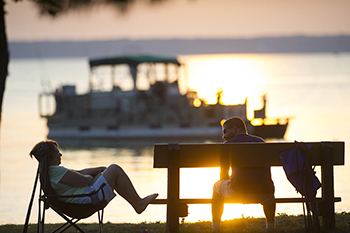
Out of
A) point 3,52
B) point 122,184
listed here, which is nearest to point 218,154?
point 122,184

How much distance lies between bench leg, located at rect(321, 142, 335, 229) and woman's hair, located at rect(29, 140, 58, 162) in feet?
7.25

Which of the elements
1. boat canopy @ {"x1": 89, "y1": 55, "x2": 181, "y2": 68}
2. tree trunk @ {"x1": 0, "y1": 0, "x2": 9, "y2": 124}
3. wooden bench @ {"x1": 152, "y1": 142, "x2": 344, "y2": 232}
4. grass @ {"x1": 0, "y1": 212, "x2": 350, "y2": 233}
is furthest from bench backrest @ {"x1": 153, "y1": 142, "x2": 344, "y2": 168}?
boat canopy @ {"x1": 89, "y1": 55, "x2": 181, "y2": 68}

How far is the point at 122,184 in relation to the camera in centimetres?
469

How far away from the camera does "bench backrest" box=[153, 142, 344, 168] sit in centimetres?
457

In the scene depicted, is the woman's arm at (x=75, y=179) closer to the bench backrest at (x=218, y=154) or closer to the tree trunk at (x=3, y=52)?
the bench backrest at (x=218, y=154)

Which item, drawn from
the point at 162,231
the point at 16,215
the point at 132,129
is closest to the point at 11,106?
the point at 132,129

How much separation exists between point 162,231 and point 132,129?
60.6 feet

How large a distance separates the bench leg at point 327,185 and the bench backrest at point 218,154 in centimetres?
34

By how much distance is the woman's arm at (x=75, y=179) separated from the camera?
14.5 feet

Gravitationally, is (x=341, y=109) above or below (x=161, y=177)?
above

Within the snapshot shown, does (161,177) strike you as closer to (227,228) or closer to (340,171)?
(340,171)

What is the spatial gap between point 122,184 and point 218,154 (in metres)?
0.83

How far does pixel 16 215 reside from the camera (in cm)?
883

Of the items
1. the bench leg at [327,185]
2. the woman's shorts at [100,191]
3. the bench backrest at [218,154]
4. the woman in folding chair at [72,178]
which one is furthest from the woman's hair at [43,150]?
the bench leg at [327,185]
